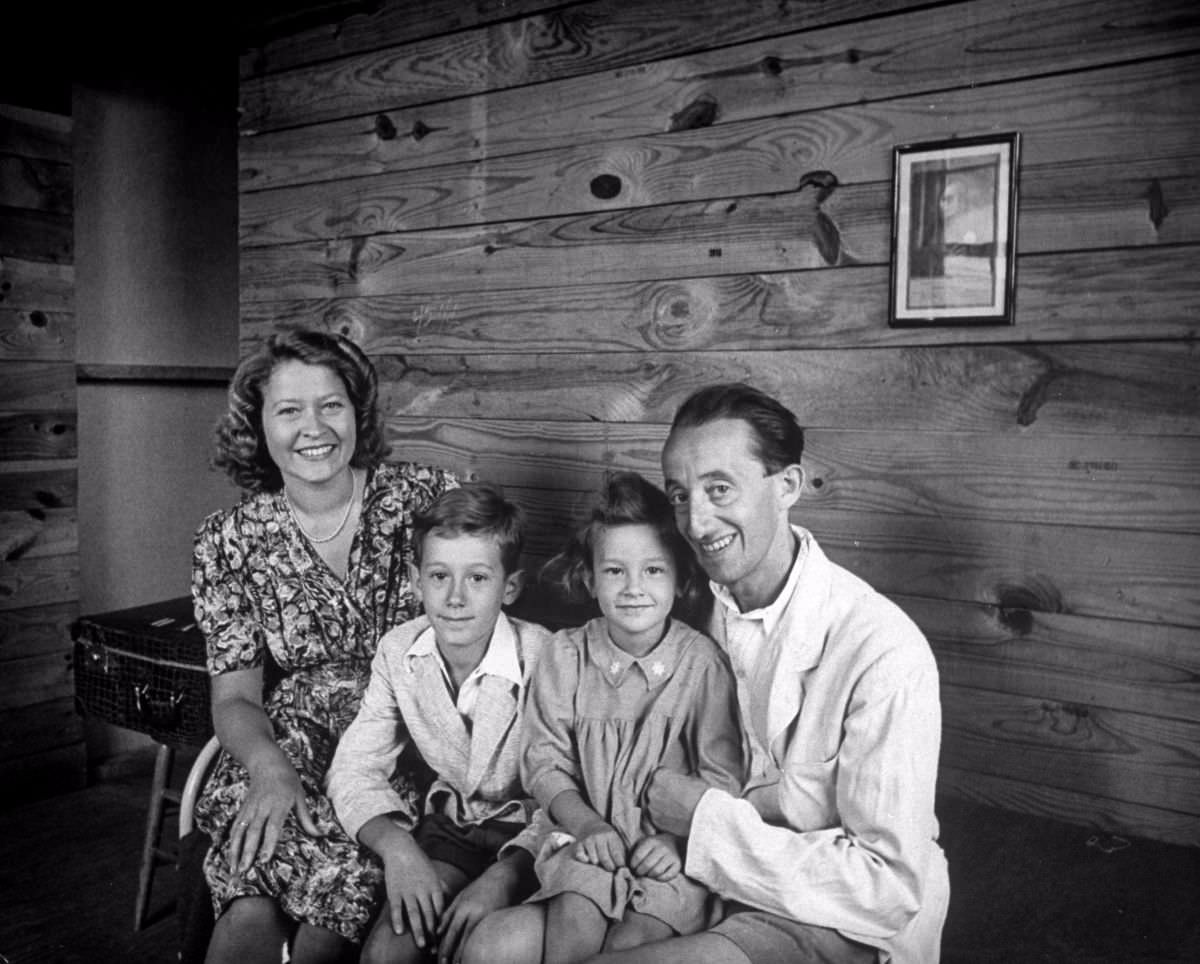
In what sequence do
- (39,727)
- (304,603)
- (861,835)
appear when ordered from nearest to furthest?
(861,835) < (304,603) < (39,727)

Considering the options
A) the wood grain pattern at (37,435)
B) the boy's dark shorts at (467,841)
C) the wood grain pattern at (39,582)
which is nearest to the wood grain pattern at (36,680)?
the wood grain pattern at (39,582)

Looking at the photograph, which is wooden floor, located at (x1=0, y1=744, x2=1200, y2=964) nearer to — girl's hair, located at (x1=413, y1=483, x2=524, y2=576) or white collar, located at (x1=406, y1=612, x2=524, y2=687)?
white collar, located at (x1=406, y1=612, x2=524, y2=687)

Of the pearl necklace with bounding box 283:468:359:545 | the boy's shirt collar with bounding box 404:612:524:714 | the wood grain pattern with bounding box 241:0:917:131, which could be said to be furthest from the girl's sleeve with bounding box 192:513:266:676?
the wood grain pattern with bounding box 241:0:917:131

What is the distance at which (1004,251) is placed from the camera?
2043 mm

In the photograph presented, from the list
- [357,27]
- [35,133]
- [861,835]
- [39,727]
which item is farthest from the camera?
[39,727]

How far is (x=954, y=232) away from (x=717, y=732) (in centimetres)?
106

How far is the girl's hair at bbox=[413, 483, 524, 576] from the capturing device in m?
2.05

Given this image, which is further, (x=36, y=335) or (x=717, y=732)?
(x=36, y=335)

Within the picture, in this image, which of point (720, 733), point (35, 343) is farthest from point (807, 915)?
point (35, 343)

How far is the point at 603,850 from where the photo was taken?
169 cm

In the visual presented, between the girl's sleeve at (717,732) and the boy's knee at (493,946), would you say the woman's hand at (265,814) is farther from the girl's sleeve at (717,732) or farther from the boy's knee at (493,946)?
the girl's sleeve at (717,732)

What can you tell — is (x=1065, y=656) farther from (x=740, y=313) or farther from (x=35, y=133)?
(x=35, y=133)

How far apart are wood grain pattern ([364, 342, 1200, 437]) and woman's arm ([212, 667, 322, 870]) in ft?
3.23

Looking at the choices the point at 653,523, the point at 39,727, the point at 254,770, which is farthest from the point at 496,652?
the point at 39,727
